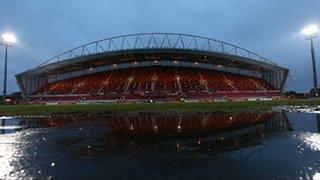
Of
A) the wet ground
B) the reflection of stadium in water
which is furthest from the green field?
Result: the wet ground

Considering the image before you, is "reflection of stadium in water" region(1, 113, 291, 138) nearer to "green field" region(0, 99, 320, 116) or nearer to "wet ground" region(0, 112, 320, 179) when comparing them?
"wet ground" region(0, 112, 320, 179)

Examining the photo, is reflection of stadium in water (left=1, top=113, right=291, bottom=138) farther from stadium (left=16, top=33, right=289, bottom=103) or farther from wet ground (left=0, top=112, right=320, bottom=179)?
stadium (left=16, top=33, right=289, bottom=103)

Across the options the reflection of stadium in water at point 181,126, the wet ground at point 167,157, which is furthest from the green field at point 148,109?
the wet ground at point 167,157

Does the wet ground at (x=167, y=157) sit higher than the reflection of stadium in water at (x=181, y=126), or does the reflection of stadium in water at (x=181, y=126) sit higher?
the reflection of stadium in water at (x=181, y=126)

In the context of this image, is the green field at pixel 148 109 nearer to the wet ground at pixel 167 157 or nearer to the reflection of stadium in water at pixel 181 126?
the reflection of stadium in water at pixel 181 126

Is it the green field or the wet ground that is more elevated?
the green field

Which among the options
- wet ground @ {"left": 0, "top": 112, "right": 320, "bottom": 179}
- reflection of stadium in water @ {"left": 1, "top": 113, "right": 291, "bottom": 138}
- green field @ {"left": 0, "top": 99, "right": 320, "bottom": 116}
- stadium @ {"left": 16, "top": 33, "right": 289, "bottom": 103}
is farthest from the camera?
stadium @ {"left": 16, "top": 33, "right": 289, "bottom": 103}

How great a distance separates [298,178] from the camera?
780 cm

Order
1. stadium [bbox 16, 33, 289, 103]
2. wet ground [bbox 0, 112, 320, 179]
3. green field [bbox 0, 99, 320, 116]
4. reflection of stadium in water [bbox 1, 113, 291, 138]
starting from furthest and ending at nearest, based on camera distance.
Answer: stadium [bbox 16, 33, 289, 103]
green field [bbox 0, 99, 320, 116]
reflection of stadium in water [bbox 1, 113, 291, 138]
wet ground [bbox 0, 112, 320, 179]

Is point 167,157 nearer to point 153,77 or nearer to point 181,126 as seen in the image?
point 181,126

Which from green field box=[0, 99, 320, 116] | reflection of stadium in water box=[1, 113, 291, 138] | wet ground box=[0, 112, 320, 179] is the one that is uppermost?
green field box=[0, 99, 320, 116]

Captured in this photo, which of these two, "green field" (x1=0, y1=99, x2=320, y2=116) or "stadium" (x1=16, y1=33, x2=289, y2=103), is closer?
"green field" (x1=0, y1=99, x2=320, y2=116)

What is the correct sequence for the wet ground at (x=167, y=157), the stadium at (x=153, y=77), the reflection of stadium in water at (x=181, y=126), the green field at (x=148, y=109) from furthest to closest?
the stadium at (x=153, y=77)
the green field at (x=148, y=109)
the reflection of stadium in water at (x=181, y=126)
the wet ground at (x=167, y=157)

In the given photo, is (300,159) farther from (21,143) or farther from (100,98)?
(100,98)
